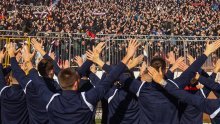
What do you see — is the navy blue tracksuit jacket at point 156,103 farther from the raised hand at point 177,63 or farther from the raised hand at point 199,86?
the raised hand at point 199,86

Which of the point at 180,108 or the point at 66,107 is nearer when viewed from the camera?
the point at 66,107

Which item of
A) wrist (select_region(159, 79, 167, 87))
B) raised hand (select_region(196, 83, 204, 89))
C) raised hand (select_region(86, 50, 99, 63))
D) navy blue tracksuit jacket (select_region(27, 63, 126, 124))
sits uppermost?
raised hand (select_region(86, 50, 99, 63))

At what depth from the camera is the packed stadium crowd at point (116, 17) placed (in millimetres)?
23328

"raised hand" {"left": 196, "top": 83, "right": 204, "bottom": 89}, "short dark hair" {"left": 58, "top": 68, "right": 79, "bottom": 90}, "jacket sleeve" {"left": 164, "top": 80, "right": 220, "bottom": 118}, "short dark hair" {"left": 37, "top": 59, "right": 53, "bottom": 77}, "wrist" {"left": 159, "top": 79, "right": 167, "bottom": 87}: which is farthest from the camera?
"raised hand" {"left": 196, "top": 83, "right": 204, "bottom": 89}

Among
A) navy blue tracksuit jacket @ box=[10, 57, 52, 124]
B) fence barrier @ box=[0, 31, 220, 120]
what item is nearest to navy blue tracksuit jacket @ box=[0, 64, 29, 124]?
navy blue tracksuit jacket @ box=[10, 57, 52, 124]

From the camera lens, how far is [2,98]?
6965mm

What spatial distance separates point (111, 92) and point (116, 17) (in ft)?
70.7

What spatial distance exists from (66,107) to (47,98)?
1.23 feet

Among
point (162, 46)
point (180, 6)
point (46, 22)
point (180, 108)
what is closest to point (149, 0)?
point (180, 6)

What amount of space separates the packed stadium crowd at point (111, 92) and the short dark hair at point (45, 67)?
0.04 ft

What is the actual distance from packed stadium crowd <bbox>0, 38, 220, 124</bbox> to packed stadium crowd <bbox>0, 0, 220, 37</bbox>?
13.5 meters

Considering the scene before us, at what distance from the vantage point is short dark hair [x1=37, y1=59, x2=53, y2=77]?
6.30 meters

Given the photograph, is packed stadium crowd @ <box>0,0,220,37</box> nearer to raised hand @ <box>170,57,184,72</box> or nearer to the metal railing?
the metal railing

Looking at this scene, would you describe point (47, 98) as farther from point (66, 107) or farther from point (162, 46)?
point (162, 46)
